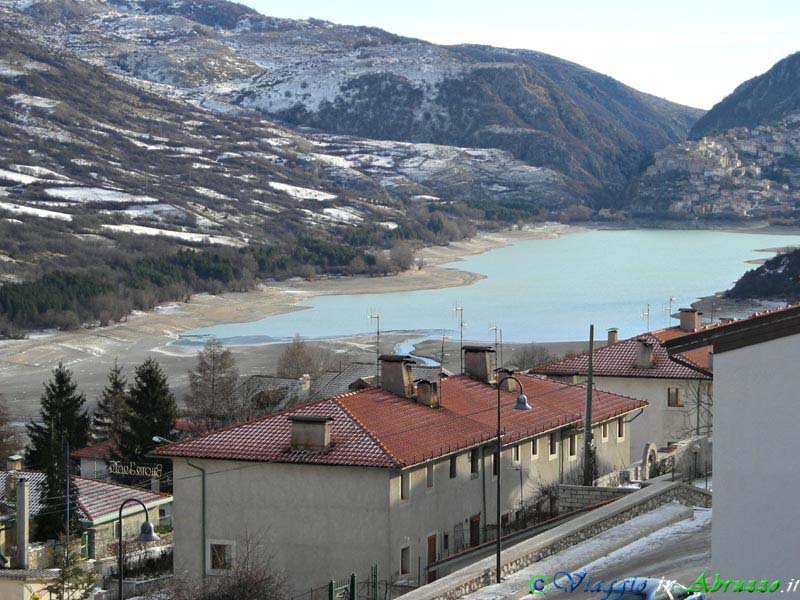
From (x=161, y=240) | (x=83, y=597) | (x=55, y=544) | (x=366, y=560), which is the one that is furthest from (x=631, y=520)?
(x=161, y=240)

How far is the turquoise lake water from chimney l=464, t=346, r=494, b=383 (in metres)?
42.1

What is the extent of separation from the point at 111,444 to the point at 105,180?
122184mm

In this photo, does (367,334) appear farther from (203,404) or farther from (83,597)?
(83,597)

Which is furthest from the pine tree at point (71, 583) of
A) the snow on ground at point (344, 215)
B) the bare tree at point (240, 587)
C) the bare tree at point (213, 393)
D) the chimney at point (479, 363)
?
the snow on ground at point (344, 215)

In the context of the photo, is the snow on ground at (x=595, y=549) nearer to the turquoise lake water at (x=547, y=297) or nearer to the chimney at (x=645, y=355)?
the chimney at (x=645, y=355)

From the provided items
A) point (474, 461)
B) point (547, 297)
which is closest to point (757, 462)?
point (474, 461)

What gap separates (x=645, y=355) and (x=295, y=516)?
42.5 ft

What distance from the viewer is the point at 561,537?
16641mm

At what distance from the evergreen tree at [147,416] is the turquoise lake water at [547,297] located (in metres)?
36.9

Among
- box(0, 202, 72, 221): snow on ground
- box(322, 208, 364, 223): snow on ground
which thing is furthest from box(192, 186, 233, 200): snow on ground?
box(0, 202, 72, 221): snow on ground

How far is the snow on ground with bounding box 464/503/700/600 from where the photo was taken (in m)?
14.9

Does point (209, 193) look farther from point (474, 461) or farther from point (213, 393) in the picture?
point (474, 461)

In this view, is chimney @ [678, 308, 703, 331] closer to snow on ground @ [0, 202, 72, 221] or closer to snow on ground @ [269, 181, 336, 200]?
snow on ground @ [0, 202, 72, 221]

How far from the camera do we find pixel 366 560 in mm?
20156
